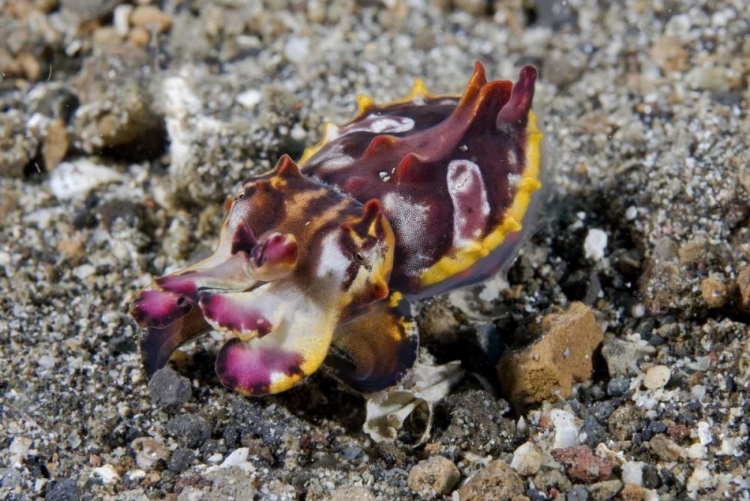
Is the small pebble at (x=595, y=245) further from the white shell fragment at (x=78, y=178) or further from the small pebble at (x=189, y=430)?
the white shell fragment at (x=78, y=178)

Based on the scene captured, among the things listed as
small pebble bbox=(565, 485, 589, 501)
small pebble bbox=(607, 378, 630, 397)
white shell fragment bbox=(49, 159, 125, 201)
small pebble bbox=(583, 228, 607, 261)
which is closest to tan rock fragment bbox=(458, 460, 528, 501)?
small pebble bbox=(565, 485, 589, 501)

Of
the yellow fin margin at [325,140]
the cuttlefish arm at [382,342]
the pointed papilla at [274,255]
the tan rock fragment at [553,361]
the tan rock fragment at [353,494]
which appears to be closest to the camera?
the pointed papilla at [274,255]

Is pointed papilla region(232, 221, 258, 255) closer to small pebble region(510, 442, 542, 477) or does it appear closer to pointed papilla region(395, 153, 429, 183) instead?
pointed papilla region(395, 153, 429, 183)

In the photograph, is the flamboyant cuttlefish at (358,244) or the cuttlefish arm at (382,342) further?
the cuttlefish arm at (382,342)

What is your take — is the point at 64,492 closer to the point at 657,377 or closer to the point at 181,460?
the point at 181,460

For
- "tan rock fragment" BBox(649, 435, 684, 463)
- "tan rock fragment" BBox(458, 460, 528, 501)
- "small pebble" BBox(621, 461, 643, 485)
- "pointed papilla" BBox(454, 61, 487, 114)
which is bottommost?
"tan rock fragment" BBox(458, 460, 528, 501)

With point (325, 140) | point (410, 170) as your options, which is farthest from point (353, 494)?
point (325, 140)

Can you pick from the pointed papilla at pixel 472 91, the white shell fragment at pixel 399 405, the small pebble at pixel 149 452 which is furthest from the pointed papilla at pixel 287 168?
the small pebble at pixel 149 452
